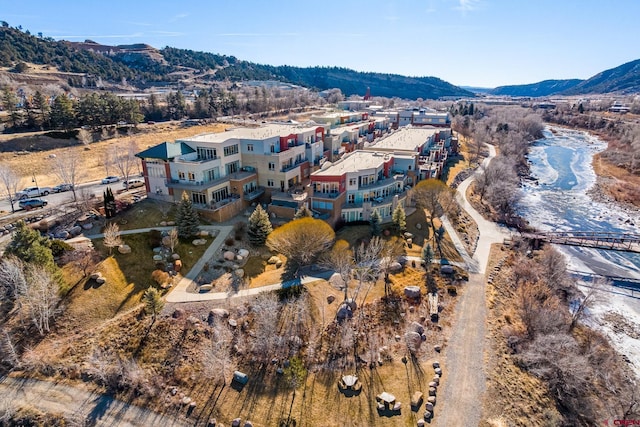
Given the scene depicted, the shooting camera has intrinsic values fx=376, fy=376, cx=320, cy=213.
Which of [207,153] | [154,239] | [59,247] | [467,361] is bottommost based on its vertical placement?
[467,361]

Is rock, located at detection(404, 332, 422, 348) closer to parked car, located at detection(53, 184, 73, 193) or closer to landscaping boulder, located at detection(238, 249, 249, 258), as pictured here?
landscaping boulder, located at detection(238, 249, 249, 258)

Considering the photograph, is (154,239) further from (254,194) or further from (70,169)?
(70,169)

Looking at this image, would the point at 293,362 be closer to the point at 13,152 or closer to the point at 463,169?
the point at 13,152

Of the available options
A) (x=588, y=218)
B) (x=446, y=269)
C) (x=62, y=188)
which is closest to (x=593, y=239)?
(x=588, y=218)

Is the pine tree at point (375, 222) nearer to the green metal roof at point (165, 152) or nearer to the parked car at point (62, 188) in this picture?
the green metal roof at point (165, 152)

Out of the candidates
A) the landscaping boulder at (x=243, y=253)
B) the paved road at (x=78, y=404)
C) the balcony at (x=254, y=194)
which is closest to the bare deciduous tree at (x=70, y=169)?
the balcony at (x=254, y=194)

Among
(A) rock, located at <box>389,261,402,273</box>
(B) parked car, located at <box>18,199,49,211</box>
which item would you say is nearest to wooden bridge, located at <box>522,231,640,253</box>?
(A) rock, located at <box>389,261,402,273</box>
